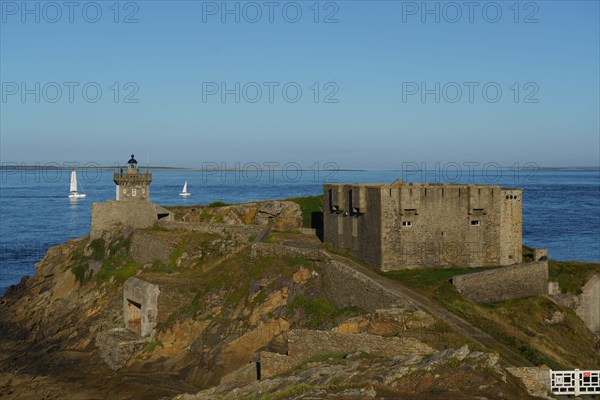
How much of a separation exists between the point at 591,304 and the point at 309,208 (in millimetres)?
21246

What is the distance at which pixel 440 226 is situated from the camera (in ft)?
116

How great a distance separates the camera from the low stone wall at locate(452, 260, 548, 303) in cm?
3145

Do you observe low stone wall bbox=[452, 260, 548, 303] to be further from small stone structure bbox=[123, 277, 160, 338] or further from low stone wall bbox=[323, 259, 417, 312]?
small stone structure bbox=[123, 277, 160, 338]

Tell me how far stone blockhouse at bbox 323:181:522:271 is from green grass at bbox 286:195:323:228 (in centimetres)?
1462

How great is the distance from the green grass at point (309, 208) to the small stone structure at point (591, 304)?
63.6 feet

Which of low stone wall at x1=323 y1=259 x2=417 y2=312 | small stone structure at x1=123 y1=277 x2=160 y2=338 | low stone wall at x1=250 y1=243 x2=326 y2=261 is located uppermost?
low stone wall at x1=250 y1=243 x2=326 y2=261

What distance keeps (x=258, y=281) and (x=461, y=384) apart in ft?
61.2

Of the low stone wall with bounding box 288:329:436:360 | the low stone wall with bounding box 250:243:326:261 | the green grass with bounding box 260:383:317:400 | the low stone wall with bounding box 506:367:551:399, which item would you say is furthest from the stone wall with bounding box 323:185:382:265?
the low stone wall with bounding box 506:367:551:399

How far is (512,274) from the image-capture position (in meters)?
33.1

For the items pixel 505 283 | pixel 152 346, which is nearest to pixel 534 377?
pixel 505 283

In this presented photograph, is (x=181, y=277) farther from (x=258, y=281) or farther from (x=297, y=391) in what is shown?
(x=297, y=391)

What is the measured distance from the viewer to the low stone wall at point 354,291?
27619mm

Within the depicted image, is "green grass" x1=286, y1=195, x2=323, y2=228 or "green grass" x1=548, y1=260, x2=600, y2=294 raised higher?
"green grass" x1=286, y1=195, x2=323, y2=228

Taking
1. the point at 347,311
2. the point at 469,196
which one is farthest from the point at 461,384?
the point at 469,196
